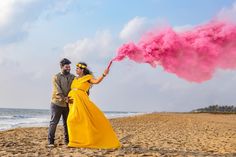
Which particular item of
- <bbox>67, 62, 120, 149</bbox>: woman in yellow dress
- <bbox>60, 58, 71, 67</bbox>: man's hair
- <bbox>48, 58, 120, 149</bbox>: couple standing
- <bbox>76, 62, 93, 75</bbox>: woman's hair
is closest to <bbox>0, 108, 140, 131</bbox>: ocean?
<bbox>48, 58, 120, 149</bbox>: couple standing

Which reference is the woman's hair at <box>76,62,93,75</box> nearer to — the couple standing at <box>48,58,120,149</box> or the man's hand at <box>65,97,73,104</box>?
the couple standing at <box>48,58,120,149</box>

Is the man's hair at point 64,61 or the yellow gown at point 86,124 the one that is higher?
the man's hair at point 64,61

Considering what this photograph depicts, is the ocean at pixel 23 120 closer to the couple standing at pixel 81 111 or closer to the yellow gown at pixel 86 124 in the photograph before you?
the couple standing at pixel 81 111

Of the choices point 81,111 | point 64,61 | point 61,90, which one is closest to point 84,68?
point 64,61

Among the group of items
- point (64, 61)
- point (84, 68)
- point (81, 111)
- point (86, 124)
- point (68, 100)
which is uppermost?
point (64, 61)

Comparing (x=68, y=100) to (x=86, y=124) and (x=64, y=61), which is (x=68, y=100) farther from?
(x=64, y=61)

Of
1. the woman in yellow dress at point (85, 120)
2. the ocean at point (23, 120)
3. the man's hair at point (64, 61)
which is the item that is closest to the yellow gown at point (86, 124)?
the woman in yellow dress at point (85, 120)

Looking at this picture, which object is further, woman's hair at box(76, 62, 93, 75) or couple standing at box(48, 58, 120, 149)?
woman's hair at box(76, 62, 93, 75)

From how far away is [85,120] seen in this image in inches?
389

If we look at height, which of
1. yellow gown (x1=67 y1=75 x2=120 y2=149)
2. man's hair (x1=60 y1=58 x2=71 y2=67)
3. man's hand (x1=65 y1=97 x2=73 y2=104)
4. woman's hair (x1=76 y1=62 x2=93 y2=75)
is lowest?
yellow gown (x1=67 y1=75 x2=120 y2=149)

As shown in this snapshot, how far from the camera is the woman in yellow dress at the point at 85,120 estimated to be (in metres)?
9.84

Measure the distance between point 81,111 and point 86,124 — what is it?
0.32m

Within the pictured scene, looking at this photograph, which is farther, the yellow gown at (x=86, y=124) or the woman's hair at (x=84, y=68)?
the woman's hair at (x=84, y=68)

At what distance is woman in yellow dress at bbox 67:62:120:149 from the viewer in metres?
9.84
